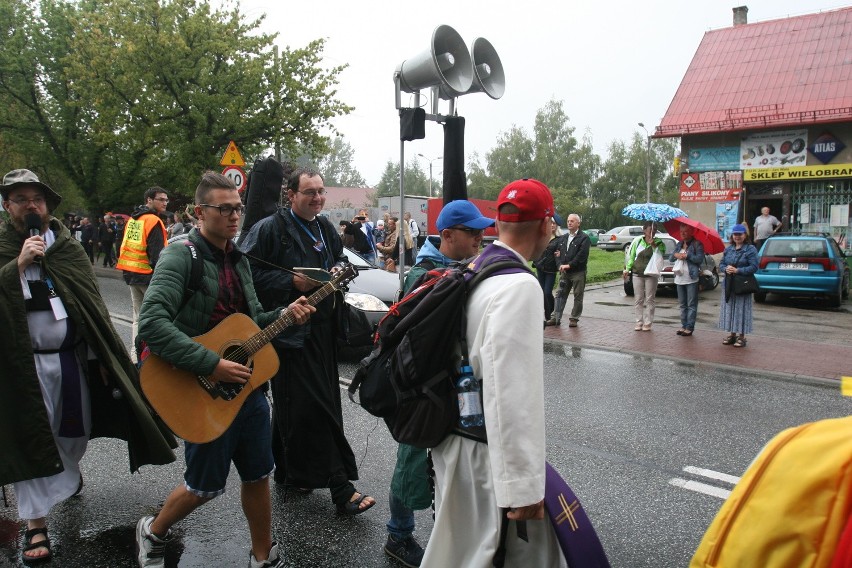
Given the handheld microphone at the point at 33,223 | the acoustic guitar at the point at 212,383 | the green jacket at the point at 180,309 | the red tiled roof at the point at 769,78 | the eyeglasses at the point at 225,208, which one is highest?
the red tiled roof at the point at 769,78

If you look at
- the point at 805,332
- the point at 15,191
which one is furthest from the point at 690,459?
the point at 805,332

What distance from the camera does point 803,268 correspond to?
14641 millimetres

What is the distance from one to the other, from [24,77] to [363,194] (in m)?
75.0

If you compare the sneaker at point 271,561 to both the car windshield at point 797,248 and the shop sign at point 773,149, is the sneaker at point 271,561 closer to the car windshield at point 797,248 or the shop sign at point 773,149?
the car windshield at point 797,248

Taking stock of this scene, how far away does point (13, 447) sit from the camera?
340 centimetres

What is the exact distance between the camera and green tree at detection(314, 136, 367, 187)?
133738 millimetres

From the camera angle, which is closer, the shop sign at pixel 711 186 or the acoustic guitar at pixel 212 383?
the acoustic guitar at pixel 212 383

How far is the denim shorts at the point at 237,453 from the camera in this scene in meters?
3.14

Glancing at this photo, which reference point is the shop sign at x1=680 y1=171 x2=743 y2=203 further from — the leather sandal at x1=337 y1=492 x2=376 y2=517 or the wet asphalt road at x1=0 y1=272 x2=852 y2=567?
the leather sandal at x1=337 y1=492 x2=376 y2=517

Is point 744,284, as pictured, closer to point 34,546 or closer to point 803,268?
point 803,268

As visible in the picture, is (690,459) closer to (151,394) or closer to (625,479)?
(625,479)

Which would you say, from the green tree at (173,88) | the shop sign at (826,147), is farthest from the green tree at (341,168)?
the shop sign at (826,147)

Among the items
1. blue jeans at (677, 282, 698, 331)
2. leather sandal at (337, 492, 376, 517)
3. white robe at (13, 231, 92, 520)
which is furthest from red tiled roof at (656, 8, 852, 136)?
white robe at (13, 231, 92, 520)

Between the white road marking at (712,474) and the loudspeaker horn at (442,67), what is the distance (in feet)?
13.5
